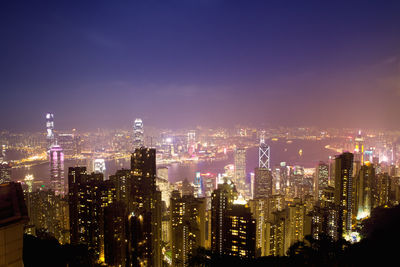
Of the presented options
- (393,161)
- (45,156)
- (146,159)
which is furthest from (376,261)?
(393,161)

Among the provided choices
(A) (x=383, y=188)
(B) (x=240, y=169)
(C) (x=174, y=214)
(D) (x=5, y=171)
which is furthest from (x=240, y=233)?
(B) (x=240, y=169)

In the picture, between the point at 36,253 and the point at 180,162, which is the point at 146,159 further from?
the point at 180,162

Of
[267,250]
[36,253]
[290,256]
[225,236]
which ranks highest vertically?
[290,256]

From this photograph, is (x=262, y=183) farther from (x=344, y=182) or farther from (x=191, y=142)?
(x=191, y=142)

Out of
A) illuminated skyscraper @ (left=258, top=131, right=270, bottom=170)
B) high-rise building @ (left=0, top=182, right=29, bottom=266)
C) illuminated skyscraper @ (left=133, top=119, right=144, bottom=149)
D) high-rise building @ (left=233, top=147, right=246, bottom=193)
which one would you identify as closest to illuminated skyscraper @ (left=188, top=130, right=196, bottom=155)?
high-rise building @ (left=233, top=147, right=246, bottom=193)

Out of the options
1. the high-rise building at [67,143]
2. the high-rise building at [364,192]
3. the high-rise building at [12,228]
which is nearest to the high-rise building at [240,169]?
the high-rise building at [364,192]

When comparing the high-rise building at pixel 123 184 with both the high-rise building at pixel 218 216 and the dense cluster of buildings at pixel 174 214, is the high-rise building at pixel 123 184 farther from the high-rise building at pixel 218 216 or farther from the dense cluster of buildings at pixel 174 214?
the high-rise building at pixel 218 216

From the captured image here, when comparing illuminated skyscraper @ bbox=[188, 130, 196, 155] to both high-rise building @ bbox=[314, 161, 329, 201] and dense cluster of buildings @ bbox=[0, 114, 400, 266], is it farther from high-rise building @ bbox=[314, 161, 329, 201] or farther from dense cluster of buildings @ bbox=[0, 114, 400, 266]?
high-rise building @ bbox=[314, 161, 329, 201]
